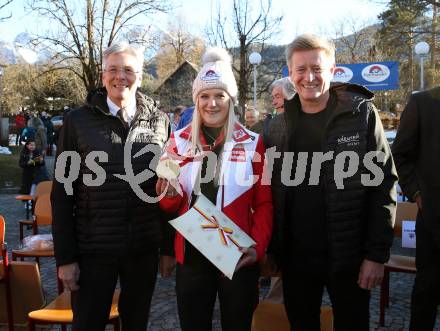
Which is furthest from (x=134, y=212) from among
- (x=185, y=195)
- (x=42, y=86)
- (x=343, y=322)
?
(x=42, y=86)

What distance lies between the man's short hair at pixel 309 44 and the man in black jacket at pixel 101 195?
35.8 inches

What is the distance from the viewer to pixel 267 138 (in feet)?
9.20

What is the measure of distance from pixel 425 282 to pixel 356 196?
832 millimetres

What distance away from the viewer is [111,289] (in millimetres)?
2744

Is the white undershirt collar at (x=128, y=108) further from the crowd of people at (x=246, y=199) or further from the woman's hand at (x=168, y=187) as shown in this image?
the woman's hand at (x=168, y=187)

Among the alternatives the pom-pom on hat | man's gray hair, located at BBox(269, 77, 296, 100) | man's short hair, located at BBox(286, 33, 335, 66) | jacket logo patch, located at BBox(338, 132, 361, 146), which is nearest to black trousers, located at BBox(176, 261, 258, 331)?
jacket logo patch, located at BBox(338, 132, 361, 146)

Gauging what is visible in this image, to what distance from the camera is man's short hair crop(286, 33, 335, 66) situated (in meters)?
2.50

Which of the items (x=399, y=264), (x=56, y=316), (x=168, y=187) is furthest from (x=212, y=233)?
(x=399, y=264)

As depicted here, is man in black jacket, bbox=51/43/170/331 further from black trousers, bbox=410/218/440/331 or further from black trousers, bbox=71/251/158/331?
black trousers, bbox=410/218/440/331

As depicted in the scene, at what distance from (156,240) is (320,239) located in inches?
37.8

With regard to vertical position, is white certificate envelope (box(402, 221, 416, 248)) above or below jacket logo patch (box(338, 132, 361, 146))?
below

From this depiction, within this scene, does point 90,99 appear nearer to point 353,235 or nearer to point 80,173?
point 80,173

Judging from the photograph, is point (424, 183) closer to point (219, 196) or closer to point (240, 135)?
point (240, 135)

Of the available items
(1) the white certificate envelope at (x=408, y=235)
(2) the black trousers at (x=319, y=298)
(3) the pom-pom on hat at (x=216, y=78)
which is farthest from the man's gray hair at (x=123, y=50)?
(1) the white certificate envelope at (x=408, y=235)
